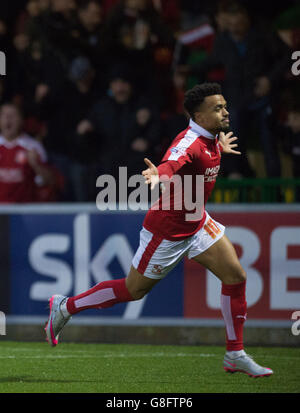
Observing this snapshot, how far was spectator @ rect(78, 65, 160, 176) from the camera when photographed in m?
9.56

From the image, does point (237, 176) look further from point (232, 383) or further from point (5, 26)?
point (5, 26)

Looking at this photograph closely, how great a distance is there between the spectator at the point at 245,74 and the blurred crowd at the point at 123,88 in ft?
0.04

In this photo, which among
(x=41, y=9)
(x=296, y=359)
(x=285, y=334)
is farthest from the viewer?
(x=41, y=9)

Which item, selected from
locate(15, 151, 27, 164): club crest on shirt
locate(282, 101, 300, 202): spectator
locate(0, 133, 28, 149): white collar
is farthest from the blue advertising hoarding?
locate(282, 101, 300, 202): spectator

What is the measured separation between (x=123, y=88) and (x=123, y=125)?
41cm

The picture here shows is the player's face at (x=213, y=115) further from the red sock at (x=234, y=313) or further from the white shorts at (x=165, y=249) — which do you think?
the red sock at (x=234, y=313)

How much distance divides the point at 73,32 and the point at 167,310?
3682 mm

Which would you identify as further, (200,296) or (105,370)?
(200,296)

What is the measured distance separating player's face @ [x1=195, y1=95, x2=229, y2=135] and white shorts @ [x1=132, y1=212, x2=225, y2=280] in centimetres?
75

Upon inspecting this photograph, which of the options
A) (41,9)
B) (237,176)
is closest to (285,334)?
(237,176)

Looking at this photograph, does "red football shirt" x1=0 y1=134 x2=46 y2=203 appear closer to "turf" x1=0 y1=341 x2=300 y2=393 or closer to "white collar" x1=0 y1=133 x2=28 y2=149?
"white collar" x1=0 y1=133 x2=28 y2=149

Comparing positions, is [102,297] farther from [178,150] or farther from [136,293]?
[178,150]

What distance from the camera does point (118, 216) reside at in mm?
9062

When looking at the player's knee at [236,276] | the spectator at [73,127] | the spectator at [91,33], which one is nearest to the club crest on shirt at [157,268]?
the player's knee at [236,276]
